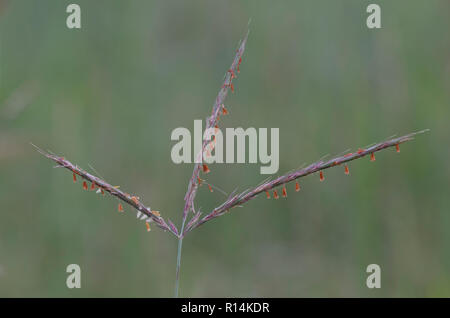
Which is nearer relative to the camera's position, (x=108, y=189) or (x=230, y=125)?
(x=108, y=189)

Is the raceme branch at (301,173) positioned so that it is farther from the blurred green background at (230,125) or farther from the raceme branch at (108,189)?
the blurred green background at (230,125)

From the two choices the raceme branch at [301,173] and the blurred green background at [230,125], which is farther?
the blurred green background at [230,125]

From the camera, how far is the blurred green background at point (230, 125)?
3473 millimetres

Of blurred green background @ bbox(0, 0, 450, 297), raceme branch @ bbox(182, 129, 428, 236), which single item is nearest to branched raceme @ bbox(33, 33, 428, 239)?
raceme branch @ bbox(182, 129, 428, 236)

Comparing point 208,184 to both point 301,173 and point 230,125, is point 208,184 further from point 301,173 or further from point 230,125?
point 230,125

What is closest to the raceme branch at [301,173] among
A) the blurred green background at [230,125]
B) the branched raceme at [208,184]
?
the branched raceme at [208,184]

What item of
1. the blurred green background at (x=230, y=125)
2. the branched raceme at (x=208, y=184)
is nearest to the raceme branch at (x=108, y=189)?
the branched raceme at (x=208, y=184)

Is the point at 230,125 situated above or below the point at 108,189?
above

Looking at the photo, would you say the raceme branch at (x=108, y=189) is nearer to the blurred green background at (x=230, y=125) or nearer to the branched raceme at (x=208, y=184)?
the branched raceme at (x=208, y=184)

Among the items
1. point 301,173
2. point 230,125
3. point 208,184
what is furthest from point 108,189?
point 230,125

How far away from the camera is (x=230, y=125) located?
3885 millimetres

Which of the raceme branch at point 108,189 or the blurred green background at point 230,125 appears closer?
the raceme branch at point 108,189

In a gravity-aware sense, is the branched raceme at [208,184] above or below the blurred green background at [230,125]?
below

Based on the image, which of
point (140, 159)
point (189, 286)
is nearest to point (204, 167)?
point (189, 286)
